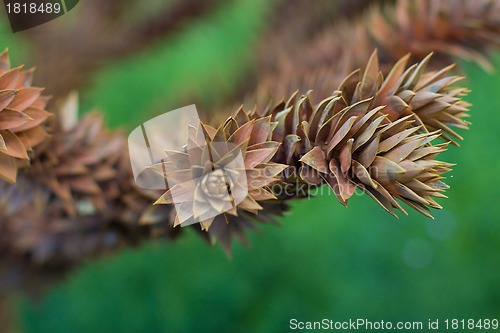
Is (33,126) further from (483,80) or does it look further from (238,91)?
(483,80)

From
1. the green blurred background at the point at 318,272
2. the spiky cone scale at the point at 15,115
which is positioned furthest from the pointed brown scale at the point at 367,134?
the green blurred background at the point at 318,272

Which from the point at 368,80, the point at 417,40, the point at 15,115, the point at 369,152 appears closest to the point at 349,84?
the point at 368,80

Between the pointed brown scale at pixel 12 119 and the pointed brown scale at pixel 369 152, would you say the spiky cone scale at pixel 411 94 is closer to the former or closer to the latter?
the pointed brown scale at pixel 369 152

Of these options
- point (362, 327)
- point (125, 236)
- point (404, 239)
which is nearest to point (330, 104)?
point (125, 236)

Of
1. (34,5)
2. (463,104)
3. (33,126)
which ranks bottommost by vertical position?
(463,104)

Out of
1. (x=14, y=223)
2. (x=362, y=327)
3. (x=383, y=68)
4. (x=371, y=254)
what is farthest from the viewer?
(x=371, y=254)

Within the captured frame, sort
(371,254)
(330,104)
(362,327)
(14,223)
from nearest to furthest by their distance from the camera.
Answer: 1. (330,104)
2. (14,223)
3. (362,327)
4. (371,254)

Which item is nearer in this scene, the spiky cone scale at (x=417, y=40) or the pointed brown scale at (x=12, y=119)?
the pointed brown scale at (x=12, y=119)
